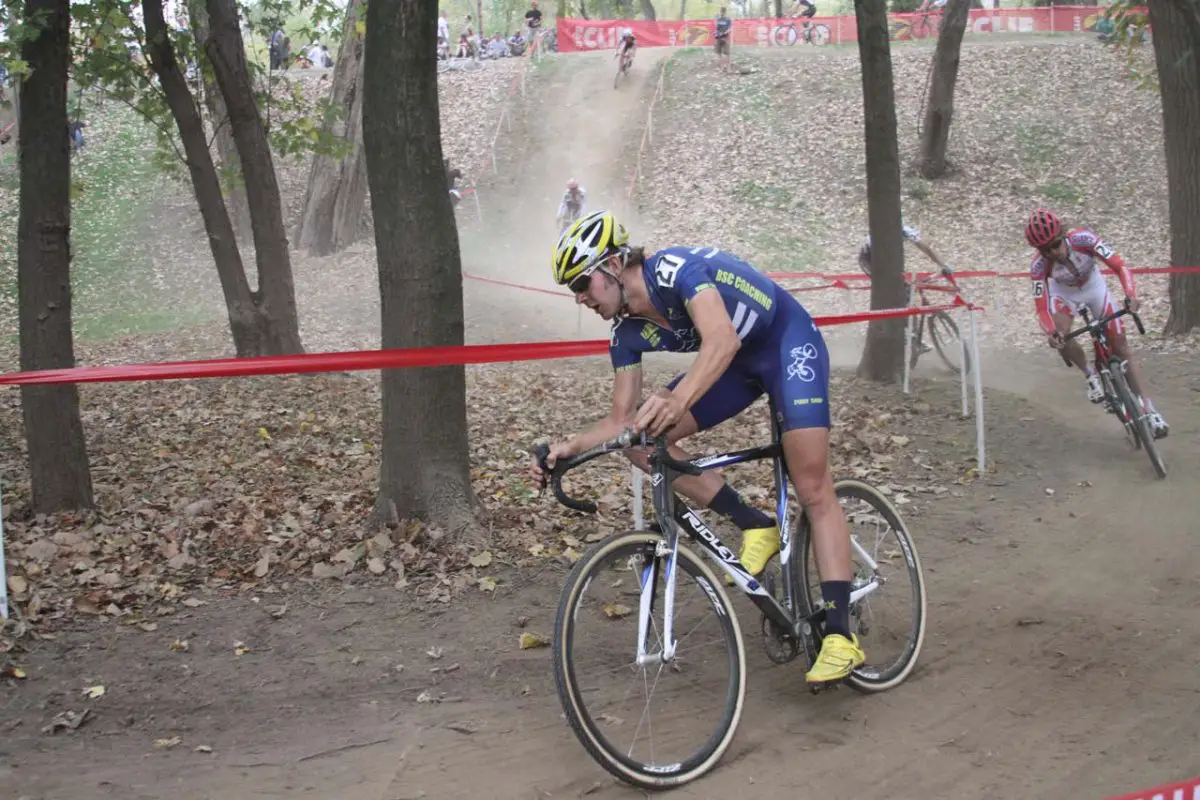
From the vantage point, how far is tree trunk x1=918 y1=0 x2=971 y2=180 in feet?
73.4

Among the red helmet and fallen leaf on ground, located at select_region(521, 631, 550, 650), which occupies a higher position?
the red helmet

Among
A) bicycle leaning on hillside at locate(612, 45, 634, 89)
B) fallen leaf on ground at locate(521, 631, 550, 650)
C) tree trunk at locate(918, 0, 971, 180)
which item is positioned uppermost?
bicycle leaning on hillside at locate(612, 45, 634, 89)

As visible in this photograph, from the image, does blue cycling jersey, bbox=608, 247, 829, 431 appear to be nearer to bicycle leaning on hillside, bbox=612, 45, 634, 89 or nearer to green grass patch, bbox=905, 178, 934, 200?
green grass patch, bbox=905, 178, 934, 200

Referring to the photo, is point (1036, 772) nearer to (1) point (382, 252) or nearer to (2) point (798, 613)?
(2) point (798, 613)

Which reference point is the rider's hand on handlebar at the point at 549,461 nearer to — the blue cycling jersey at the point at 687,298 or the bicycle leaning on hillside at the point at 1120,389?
the blue cycling jersey at the point at 687,298

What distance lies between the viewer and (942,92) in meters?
23.5

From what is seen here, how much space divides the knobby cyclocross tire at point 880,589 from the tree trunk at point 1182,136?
9506 millimetres

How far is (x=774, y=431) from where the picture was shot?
4.57 metres

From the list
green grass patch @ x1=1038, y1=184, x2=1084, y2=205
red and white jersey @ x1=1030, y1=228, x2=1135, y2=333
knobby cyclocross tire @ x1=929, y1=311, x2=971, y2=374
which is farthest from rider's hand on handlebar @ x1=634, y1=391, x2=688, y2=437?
green grass patch @ x1=1038, y1=184, x2=1084, y2=205

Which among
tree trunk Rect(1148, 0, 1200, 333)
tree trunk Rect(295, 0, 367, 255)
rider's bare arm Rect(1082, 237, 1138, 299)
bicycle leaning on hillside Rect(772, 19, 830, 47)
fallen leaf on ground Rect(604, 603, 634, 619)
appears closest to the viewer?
fallen leaf on ground Rect(604, 603, 634, 619)

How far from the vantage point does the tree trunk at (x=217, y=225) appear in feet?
39.2

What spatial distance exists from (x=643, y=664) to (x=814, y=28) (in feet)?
123

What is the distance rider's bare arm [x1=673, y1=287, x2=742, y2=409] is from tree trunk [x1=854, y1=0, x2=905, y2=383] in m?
7.41

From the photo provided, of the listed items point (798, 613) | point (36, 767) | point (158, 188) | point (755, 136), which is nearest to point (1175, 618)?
point (798, 613)
